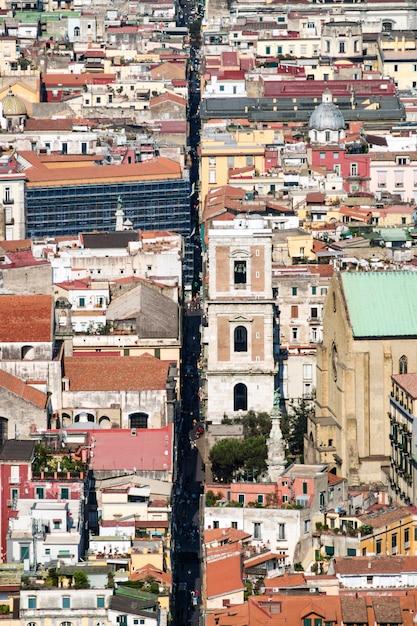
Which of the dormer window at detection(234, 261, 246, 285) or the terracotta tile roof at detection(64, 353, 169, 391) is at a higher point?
the dormer window at detection(234, 261, 246, 285)

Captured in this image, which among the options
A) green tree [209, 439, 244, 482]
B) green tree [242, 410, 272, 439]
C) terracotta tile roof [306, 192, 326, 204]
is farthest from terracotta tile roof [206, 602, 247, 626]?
terracotta tile roof [306, 192, 326, 204]

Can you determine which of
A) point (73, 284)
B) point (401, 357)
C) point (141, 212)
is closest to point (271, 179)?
point (141, 212)

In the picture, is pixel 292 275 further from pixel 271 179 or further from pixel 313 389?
pixel 271 179

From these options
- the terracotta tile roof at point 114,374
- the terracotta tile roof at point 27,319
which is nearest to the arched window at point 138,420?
the terracotta tile roof at point 114,374

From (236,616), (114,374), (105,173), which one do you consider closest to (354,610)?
(236,616)

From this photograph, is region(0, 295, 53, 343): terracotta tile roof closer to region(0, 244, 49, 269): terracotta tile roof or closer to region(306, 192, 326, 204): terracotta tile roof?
region(0, 244, 49, 269): terracotta tile roof

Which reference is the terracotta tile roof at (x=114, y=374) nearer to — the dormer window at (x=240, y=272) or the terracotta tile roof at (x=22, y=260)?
the dormer window at (x=240, y=272)

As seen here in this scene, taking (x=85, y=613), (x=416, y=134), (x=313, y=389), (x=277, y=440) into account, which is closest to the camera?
(x=85, y=613)
